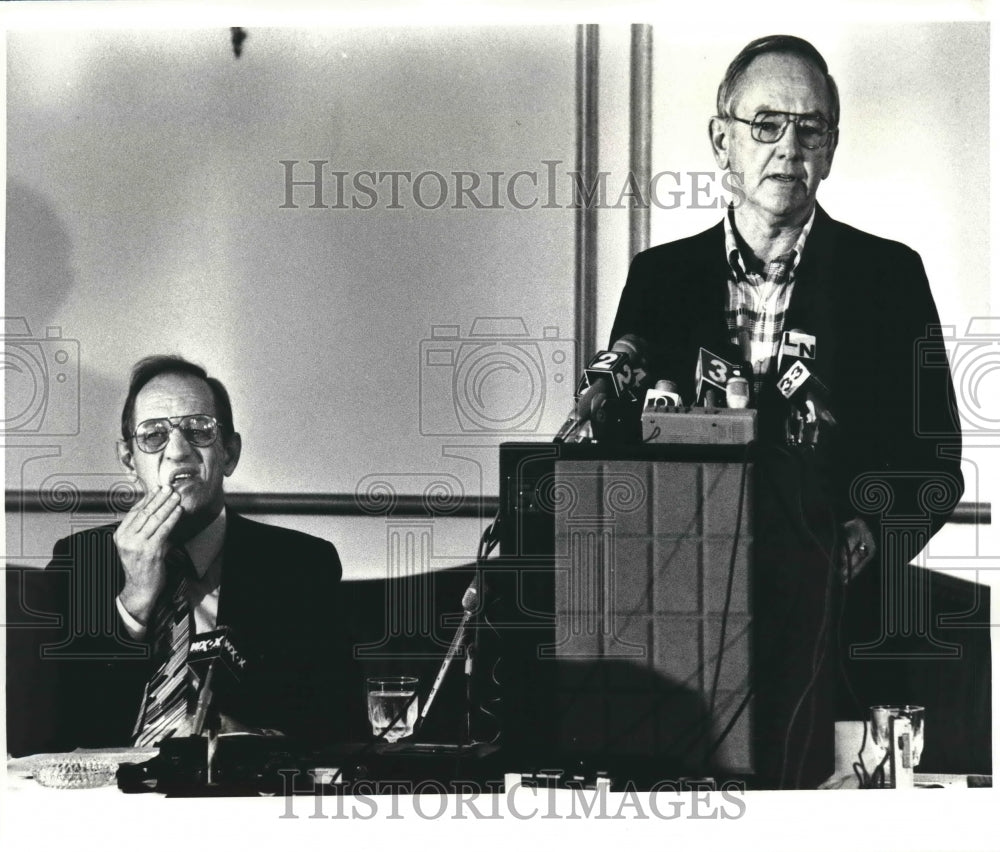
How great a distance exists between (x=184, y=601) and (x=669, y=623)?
1.51 m

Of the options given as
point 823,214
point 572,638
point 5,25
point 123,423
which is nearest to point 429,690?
point 572,638

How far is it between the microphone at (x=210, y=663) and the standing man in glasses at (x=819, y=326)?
1.57m

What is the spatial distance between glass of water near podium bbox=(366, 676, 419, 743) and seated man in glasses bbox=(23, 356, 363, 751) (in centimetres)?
5

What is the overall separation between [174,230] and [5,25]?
32.8 inches

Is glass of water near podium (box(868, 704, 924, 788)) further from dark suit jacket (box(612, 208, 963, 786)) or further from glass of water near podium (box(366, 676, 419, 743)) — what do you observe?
glass of water near podium (box(366, 676, 419, 743))

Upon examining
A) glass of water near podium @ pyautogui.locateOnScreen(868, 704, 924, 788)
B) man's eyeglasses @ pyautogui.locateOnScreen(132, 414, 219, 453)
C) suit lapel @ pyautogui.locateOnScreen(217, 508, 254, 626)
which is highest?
man's eyeglasses @ pyautogui.locateOnScreen(132, 414, 219, 453)

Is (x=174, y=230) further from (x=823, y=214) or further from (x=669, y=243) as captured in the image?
(x=823, y=214)

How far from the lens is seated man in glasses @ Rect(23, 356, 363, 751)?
12.3ft

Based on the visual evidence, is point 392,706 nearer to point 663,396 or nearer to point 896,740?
point 663,396

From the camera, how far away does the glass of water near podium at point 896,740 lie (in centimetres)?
378

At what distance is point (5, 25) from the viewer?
377cm

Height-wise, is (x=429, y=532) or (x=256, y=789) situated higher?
(x=429, y=532)

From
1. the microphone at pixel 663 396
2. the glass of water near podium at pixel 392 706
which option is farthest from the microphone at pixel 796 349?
the glass of water near podium at pixel 392 706


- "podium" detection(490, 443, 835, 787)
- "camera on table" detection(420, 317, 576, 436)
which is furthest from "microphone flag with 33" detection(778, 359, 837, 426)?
"camera on table" detection(420, 317, 576, 436)
